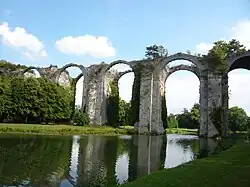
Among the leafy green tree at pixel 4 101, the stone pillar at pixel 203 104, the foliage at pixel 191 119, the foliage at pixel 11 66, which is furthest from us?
the foliage at pixel 191 119

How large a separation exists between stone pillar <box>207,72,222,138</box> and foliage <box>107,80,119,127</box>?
15885 mm

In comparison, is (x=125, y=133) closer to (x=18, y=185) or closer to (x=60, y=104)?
(x=60, y=104)

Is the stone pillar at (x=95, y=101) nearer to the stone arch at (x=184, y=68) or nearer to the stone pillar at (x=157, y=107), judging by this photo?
the stone pillar at (x=157, y=107)

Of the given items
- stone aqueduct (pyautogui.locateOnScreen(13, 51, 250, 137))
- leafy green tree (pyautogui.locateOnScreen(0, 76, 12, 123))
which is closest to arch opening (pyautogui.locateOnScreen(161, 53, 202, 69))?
stone aqueduct (pyautogui.locateOnScreen(13, 51, 250, 137))

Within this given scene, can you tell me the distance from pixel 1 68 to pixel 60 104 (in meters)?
18.3

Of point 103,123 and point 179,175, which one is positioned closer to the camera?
point 179,175

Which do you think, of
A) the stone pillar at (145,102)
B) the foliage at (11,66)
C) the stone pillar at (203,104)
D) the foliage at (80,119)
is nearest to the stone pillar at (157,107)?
the stone pillar at (145,102)

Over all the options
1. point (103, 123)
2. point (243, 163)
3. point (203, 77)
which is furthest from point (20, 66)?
point (243, 163)

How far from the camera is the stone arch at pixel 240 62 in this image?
37772 millimetres

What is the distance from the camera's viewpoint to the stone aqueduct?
124 ft

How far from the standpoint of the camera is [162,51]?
43.9 meters

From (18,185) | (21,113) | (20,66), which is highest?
(20,66)

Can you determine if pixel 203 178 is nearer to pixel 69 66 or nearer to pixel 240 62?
pixel 240 62

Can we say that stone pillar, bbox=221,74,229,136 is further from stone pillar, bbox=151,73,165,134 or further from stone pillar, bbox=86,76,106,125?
stone pillar, bbox=86,76,106,125
